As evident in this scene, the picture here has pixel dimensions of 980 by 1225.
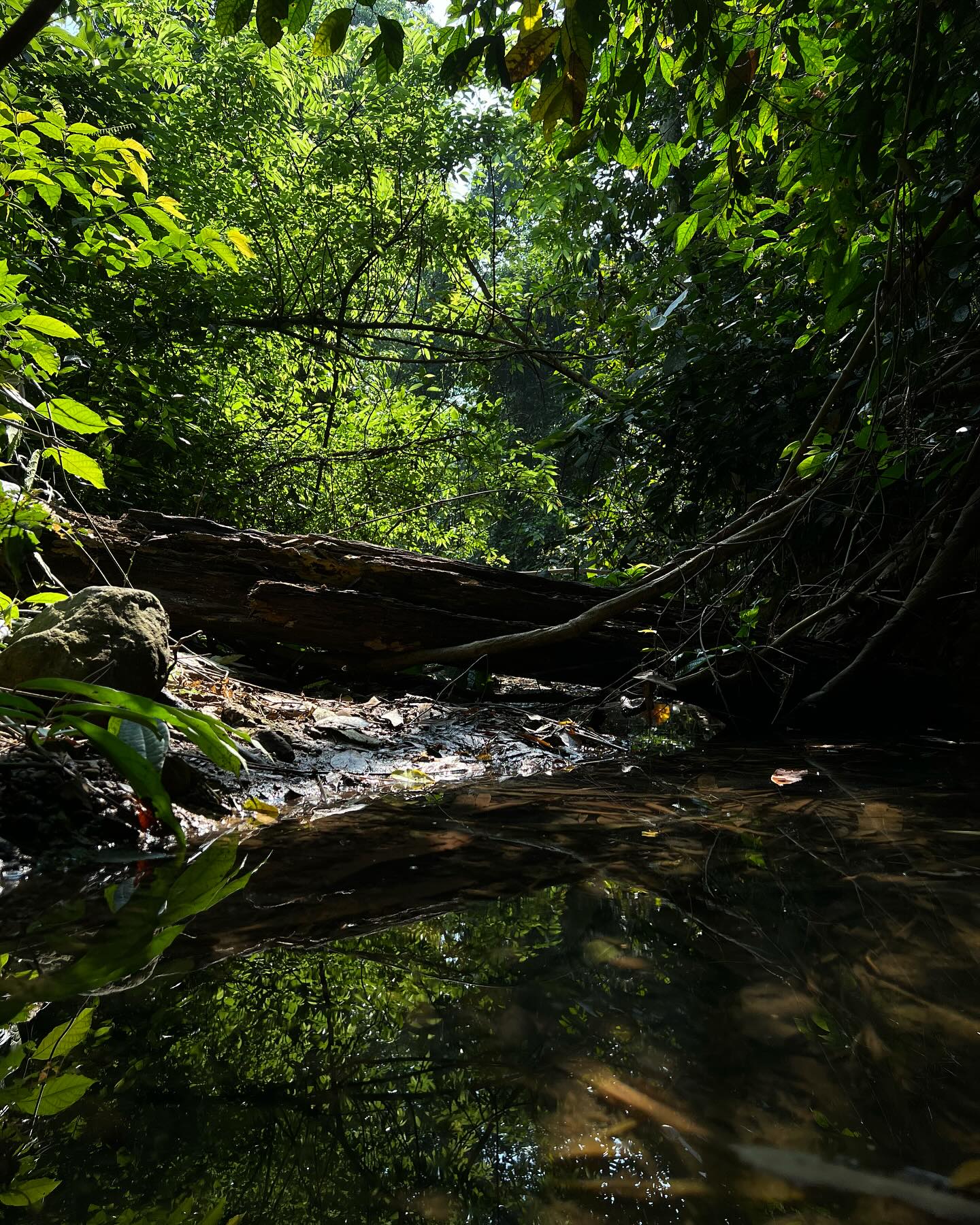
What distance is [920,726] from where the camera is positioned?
4.20 meters

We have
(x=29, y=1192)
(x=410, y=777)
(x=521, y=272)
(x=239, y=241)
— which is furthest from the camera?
(x=521, y=272)

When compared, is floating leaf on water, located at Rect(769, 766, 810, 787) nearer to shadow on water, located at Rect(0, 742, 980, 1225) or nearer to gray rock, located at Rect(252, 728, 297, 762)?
shadow on water, located at Rect(0, 742, 980, 1225)

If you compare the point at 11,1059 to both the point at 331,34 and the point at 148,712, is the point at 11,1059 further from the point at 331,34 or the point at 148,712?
the point at 331,34

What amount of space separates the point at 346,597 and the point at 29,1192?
3339 millimetres

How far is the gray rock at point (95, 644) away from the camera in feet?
7.16

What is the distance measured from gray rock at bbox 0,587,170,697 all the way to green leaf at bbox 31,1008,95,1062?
4.27 feet

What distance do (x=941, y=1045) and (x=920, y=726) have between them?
3.94 metres

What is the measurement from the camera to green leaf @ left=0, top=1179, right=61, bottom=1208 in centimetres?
59

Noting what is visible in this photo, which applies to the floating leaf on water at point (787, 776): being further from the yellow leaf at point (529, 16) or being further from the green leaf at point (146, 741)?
the yellow leaf at point (529, 16)

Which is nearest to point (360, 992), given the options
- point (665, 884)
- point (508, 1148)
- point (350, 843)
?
point (508, 1148)

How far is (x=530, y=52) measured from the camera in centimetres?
159

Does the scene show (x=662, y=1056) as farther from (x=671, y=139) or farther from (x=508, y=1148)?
(x=671, y=139)

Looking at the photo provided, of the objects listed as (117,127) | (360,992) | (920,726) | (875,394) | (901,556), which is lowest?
(920,726)

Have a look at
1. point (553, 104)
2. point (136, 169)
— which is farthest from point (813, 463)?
point (136, 169)
